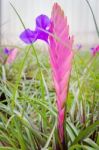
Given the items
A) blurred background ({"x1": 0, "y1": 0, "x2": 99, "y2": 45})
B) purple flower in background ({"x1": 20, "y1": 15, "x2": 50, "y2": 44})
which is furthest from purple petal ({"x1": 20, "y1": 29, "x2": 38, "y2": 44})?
blurred background ({"x1": 0, "y1": 0, "x2": 99, "y2": 45})

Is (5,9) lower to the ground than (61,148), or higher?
higher

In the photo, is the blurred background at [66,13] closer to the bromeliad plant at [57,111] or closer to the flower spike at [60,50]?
the bromeliad plant at [57,111]

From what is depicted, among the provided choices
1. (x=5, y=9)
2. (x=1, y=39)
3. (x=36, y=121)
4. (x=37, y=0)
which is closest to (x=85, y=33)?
(x=37, y=0)

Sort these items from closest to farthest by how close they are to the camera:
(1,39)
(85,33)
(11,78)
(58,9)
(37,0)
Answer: (58,9), (11,78), (1,39), (85,33), (37,0)

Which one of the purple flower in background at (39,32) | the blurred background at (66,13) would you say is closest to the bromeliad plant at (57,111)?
the purple flower in background at (39,32)

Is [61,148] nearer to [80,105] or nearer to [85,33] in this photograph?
[80,105]

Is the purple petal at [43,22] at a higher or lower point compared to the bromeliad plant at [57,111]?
higher

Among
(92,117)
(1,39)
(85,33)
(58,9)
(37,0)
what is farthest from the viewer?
(37,0)

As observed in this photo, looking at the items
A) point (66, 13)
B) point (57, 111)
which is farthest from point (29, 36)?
point (66, 13)
